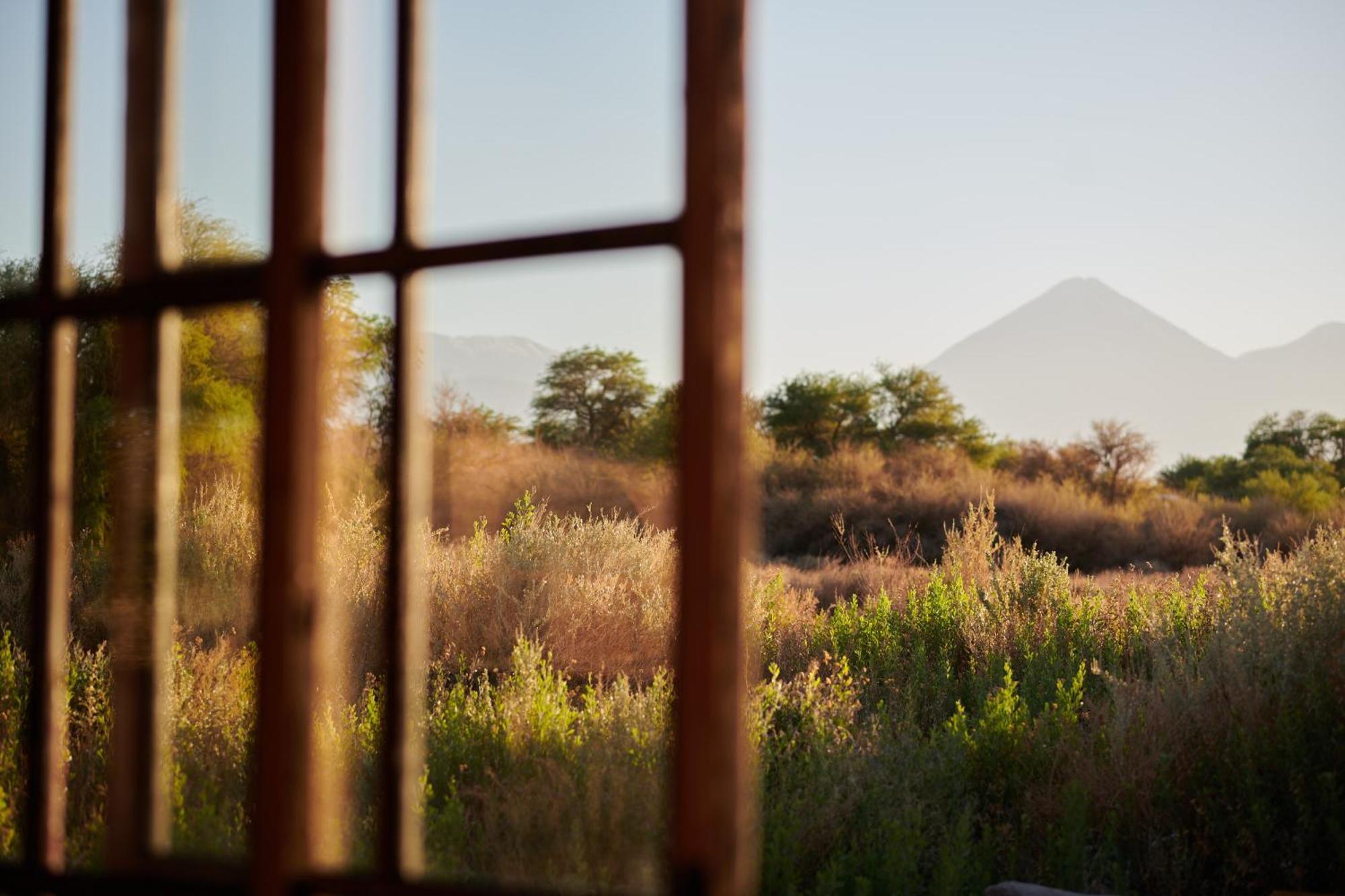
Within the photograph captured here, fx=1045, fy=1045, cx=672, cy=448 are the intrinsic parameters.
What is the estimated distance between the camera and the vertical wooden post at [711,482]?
3.01ft

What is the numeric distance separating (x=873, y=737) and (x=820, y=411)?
1903 cm

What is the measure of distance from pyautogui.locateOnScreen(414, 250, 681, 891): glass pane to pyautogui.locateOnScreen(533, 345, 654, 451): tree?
8149mm

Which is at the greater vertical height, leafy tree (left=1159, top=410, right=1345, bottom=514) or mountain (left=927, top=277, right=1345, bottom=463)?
mountain (left=927, top=277, right=1345, bottom=463)

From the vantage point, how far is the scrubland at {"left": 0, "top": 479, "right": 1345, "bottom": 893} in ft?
10.3

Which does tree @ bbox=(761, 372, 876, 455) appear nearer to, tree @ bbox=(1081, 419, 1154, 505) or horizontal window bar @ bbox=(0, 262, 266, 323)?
tree @ bbox=(1081, 419, 1154, 505)

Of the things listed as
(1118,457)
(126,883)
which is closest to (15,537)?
(126,883)

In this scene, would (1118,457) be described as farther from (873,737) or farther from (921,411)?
(873,737)

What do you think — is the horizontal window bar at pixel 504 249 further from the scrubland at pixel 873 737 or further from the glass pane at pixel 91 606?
the scrubland at pixel 873 737

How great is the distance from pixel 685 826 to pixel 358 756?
3257mm

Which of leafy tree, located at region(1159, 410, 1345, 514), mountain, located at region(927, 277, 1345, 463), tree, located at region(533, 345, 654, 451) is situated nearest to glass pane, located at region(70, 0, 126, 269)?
leafy tree, located at region(1159, 410, 1345, 514)

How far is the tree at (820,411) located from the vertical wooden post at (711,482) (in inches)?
837

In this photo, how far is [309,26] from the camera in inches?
45.8

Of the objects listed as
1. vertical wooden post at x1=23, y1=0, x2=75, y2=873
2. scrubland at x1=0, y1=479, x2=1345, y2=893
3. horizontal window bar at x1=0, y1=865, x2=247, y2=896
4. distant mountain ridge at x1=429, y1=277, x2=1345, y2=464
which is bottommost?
scrubland at x1=0, y1=479, x2=1345, y2=893

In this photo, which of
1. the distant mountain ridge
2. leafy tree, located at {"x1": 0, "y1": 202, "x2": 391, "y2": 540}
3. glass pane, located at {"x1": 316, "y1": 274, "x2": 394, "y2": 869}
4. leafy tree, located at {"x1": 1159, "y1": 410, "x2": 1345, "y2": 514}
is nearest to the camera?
glass pane, located at {"x1": 316, "y1": 274, "x2": 394, "y2": 869}
